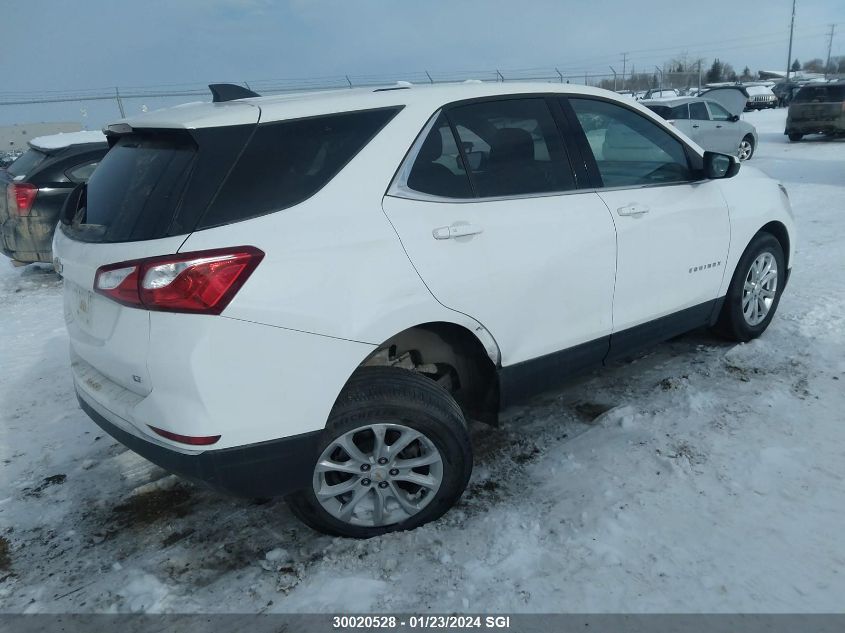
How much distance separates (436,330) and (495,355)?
312mm

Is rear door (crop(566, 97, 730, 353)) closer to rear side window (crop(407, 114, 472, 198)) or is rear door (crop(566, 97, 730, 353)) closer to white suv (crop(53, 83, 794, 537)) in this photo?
white suv (crop(53, 83, 794, 537))

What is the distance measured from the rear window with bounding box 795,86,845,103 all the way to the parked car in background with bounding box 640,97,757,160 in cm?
413

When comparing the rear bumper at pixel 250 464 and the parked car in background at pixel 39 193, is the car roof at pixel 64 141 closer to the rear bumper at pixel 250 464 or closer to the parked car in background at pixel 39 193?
the parked car in background at pixel 39 193

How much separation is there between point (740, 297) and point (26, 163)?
778 cm

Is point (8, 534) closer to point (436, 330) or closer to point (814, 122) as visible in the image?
point (436, 330)

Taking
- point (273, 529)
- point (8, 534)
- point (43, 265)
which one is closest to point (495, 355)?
point (273, 529)

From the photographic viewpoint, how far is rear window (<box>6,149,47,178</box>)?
23.7 feet

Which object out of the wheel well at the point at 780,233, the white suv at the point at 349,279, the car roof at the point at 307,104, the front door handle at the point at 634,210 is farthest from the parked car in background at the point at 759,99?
the car roof at the point at 307,104

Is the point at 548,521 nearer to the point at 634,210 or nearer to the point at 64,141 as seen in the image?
the point at 634,210

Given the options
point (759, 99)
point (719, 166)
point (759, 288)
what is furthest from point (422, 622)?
point (759, 99)

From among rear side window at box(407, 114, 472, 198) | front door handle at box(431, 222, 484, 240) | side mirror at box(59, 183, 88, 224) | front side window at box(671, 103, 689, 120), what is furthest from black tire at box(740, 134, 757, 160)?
side mirror at box(59, 183, 88, 224)

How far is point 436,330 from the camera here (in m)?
2.77

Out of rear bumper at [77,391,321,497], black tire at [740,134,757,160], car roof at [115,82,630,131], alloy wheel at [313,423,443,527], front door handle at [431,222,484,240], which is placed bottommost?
black tire at [740,134,757,160]

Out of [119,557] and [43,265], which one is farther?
[43,265]
